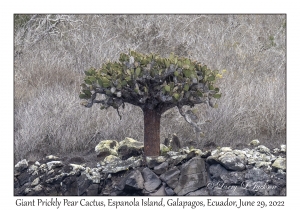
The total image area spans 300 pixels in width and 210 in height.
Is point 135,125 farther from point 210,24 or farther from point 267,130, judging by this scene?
point 210,24

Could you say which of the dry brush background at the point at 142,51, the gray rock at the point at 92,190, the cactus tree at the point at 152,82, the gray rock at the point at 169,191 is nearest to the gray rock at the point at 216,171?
the gray rock at the point at 169,191

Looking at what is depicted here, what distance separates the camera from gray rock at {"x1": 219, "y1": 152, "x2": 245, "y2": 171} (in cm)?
529

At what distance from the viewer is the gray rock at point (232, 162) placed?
17.4 feet

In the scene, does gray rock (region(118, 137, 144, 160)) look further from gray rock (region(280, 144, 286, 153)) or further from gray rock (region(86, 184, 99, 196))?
gray rock (region(280, 144, 286, 153))

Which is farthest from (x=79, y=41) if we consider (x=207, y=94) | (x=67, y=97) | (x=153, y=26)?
(x=207, y=94)

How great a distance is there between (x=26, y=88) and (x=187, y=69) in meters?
4.34

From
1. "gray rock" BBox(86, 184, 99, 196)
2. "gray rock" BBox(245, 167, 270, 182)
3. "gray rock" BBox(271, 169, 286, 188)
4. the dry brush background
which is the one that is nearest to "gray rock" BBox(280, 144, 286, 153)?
the dry brush background

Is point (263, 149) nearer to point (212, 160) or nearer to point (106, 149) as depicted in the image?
point (212, 160)

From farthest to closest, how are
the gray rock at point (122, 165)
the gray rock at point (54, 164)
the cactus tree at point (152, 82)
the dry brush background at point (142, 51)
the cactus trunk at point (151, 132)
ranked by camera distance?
the dry brush background at point (142, 51) < the gray rock at point (54, 164) < the cactus trunk at point (151, 132) < the gray rock at point (122, 165) < the cactus tree at point (152, 82)

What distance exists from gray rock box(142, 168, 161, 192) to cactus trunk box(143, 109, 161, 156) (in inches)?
11.1

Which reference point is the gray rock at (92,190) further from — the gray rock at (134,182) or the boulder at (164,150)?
the boulder at (164,150)

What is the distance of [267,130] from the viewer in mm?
6949

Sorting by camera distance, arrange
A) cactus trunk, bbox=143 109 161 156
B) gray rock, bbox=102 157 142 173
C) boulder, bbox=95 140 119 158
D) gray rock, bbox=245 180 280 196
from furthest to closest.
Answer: boulder, bbox=95 140 119 158, cactus trunk, bbox=143 109 161 156, gray rock, bbox=102 157 142 173, gray rock, bbox=245 180 280 196

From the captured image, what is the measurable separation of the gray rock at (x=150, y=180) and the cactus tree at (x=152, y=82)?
1.34ft
